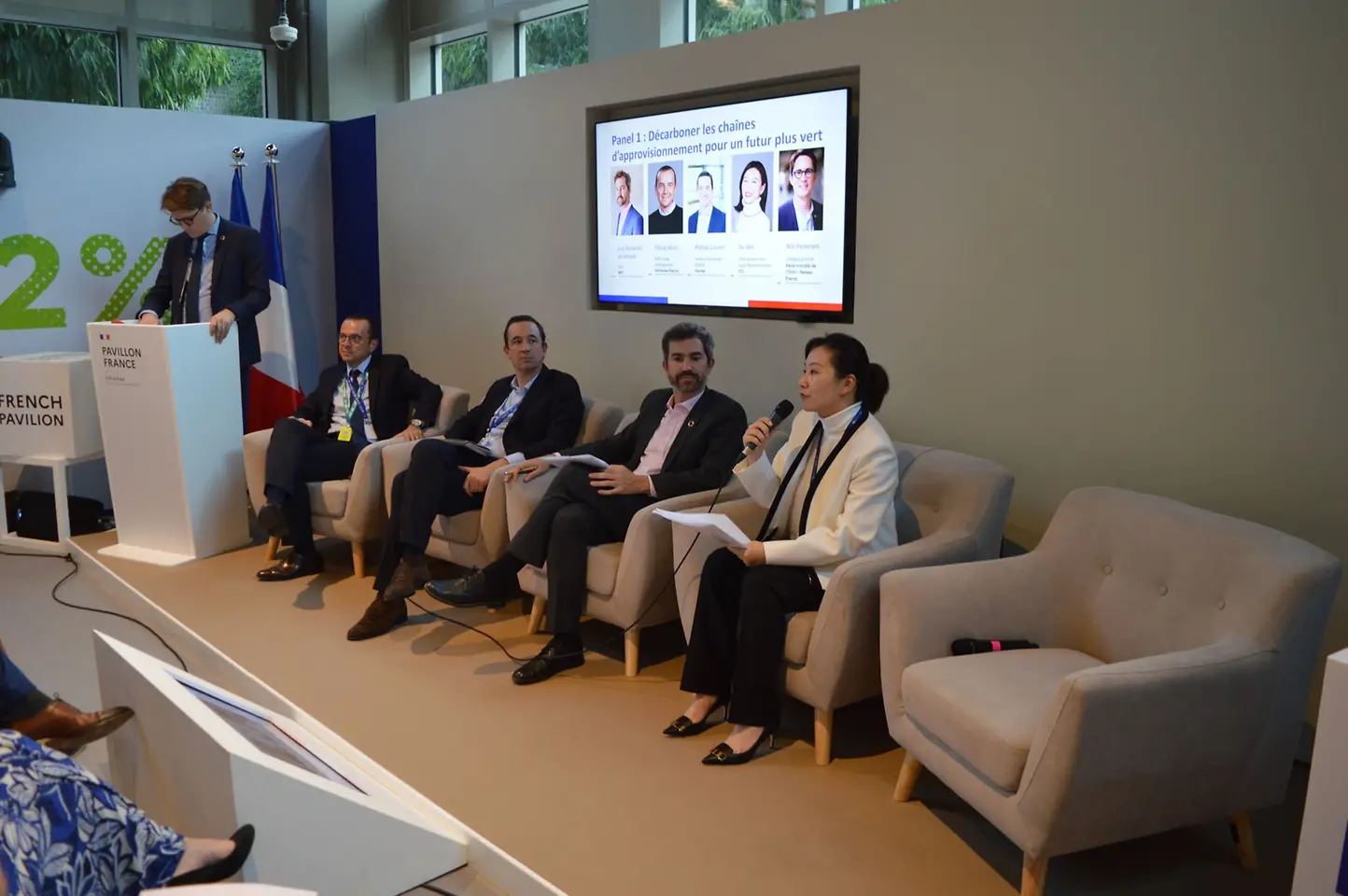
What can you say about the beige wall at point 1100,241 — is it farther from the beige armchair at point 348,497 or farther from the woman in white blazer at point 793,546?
the beige armchair at point 348,497

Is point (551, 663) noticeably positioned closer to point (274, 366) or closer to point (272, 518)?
point (272, 518)

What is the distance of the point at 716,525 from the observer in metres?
3.08

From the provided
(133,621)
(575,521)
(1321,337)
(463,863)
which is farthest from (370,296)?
(1321,337)

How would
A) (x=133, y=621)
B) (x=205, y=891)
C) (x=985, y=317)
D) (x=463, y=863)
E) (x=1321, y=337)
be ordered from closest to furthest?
(x=205, y=891), (x=463, y=863), (x=1321, y=337), (x=985, y=317), (x=133, y=621)

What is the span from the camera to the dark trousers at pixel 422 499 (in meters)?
4.08

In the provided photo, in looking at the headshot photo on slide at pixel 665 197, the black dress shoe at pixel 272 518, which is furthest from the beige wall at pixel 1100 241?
the black dress shoe at pixel 272 518

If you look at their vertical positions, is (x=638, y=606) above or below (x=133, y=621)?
above

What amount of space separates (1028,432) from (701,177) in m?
1.83

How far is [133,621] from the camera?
436 centimetres

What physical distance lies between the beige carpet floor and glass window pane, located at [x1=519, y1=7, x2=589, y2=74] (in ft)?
12.6

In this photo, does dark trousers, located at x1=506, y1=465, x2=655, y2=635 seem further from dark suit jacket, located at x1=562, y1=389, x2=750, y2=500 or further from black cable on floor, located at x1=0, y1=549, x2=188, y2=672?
black cable on floor, located at x1=0, y1=549, x2=188, y2=672

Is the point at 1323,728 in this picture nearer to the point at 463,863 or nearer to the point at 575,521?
the point at 463,863

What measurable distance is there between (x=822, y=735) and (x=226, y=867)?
1607mm

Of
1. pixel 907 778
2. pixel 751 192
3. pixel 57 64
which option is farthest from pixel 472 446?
pixel 57 64
